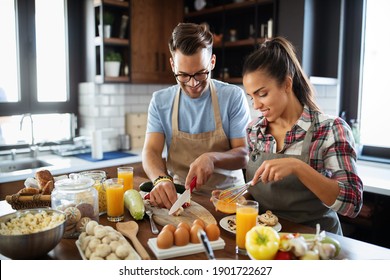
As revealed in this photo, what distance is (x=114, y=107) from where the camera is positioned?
3.89m

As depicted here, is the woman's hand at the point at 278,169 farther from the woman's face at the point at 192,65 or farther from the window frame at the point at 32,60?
the window frame at the point at 32,60

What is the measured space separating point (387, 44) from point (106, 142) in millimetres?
2684

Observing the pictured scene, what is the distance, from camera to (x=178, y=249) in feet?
4.02

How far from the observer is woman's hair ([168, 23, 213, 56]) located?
1.91 m

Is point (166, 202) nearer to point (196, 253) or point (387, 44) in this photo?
point (196, 253)

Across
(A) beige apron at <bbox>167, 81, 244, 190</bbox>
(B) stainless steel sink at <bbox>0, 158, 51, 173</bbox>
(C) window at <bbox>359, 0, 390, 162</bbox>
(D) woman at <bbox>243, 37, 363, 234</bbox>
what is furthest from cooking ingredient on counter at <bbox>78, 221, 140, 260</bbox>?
(C) window at <bbox>359, 0, 390, 162</bbox>

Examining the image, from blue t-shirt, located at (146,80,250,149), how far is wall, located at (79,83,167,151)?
5.39 feet

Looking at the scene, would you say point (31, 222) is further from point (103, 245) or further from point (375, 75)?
point (375, 75)

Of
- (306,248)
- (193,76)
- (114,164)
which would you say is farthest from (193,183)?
(114,164)

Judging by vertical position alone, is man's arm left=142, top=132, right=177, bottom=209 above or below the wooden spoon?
above

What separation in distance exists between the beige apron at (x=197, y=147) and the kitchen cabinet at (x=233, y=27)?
5.07 ft

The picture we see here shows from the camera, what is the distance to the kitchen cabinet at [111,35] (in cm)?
356

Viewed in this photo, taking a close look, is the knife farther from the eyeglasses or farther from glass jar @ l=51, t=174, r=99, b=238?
the eyeglasses
